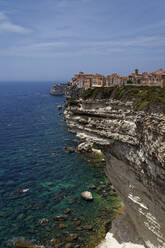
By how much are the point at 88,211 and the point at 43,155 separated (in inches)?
920

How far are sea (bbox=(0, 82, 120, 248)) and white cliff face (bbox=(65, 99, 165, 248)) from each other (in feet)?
21.5

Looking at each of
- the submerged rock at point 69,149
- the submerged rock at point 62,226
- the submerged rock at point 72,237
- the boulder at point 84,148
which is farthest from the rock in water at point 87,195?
the submerged rock at point 69,149

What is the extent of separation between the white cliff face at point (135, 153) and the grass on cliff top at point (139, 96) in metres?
0.88

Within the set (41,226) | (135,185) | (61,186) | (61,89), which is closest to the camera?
(135,185)

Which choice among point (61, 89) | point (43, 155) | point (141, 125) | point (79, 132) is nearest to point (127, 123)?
point (141, 125)

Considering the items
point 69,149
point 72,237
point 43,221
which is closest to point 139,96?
point 72,237

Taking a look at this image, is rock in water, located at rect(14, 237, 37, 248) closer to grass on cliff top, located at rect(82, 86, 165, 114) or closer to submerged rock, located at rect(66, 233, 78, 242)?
submerged rock, located at rect(66, 233, 78, 242)

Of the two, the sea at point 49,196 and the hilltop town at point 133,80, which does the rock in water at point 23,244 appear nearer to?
the sea at point 49,196

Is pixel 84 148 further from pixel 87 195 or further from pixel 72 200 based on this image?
pixel 72 200

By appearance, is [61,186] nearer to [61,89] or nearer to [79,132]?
[79,132]

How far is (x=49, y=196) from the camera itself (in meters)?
32.2

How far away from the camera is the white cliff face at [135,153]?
56.0ft

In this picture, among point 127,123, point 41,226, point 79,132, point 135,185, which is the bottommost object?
point 41,226

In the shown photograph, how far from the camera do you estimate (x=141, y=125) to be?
64.1 ft
